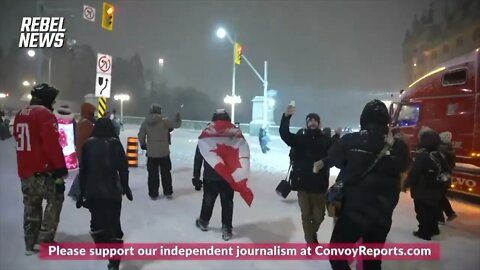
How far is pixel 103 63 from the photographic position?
10.2 metres

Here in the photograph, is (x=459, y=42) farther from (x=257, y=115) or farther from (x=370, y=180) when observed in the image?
(x=370, y=180)

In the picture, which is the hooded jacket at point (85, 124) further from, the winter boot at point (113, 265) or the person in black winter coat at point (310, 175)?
the person in black winter coat at point (310, 175)

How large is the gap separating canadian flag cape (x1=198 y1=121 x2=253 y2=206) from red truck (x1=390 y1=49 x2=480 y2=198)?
254 inches

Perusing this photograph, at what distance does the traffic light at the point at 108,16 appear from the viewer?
15.6 m

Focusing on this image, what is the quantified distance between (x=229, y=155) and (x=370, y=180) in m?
3.06

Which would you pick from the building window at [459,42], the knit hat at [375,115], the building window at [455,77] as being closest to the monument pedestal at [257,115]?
the building window at [455,77]

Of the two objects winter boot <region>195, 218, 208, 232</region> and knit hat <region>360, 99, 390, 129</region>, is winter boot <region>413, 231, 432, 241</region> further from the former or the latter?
knit hat <region>360, 99, 390, 129</region>

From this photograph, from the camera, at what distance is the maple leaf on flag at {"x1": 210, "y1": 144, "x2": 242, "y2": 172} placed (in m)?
6.23

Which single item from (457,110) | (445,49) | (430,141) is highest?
(445,49)

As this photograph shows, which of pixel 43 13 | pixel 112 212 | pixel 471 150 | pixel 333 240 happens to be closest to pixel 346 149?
pixel 333 240

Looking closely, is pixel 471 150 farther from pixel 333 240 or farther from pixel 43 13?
pixel 43 13

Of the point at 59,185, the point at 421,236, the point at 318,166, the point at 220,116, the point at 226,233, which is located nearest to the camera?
the point at 59,185

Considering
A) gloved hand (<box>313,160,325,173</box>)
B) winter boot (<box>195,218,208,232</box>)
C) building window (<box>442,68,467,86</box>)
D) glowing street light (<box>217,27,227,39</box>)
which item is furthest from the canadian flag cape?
glowing street light (<box>217,27,227,39</box>)

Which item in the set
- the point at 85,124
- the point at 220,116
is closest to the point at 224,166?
the point at 220,116
